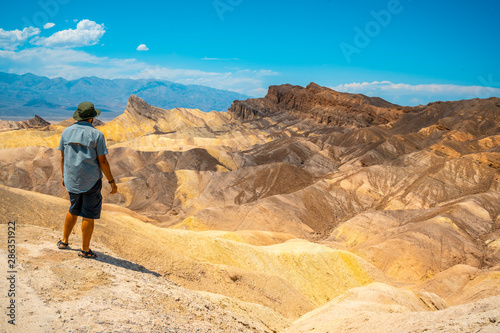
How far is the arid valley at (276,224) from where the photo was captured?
226 inches

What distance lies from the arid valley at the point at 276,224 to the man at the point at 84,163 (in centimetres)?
92

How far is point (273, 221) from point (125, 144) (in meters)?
50.4

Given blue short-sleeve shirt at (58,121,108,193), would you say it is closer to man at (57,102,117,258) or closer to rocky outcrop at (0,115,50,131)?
man at (57,102,117,258)

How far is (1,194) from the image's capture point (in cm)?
868

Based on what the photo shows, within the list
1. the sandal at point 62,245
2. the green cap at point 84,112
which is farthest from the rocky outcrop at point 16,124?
the green cap at point 84,112

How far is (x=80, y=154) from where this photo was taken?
5.55m

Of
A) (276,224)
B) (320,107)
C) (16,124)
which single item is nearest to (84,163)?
(276,224)

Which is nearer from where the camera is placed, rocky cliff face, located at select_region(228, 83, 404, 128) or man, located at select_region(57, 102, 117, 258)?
man, located at select_region(57, 102, 117, 258)

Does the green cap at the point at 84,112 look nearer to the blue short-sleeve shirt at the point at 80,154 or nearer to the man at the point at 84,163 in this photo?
the man at the point at 84,163

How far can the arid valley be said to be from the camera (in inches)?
226

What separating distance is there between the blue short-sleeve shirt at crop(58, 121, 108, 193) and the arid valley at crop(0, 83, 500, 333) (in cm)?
135

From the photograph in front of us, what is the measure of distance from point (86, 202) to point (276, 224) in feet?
112

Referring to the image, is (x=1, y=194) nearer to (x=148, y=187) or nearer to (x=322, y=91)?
(x=148, y=187)

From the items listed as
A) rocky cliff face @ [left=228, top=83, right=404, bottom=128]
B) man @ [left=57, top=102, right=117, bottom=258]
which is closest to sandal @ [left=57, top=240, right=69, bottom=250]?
man @ [left=57, top=102, right=117, bottom=258]
